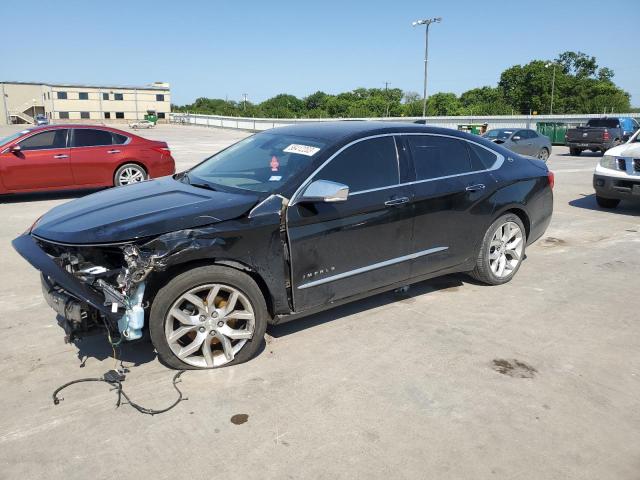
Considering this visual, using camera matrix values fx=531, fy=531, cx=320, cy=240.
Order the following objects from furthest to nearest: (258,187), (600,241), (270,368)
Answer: (600,241) → (258,187) → (270,368)

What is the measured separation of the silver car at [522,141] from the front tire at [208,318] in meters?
16.6

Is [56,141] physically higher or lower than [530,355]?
higher

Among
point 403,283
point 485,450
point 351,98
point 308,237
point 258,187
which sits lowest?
point 485,450

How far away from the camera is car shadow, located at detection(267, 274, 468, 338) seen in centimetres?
438

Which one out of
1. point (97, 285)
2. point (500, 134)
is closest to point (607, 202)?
point (97, 285)

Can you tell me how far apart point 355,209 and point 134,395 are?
6.60 ft

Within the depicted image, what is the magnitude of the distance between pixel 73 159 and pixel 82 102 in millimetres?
80832

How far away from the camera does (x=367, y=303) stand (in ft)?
16.2

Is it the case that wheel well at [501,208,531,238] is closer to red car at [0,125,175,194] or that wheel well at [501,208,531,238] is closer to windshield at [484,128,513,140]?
red car at [0,125,175,194]

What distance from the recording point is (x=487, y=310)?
4.80 m

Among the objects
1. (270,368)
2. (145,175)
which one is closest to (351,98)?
(145,175)

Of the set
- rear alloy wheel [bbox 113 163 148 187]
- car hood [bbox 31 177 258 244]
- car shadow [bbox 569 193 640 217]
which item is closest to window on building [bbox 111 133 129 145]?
rear alloy wheel [bbox 113 163 148 187]

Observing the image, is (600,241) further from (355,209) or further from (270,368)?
(270,368)

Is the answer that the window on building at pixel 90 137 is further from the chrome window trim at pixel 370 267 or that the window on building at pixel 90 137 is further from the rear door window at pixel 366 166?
the chrome window trim at pixel 370 267
